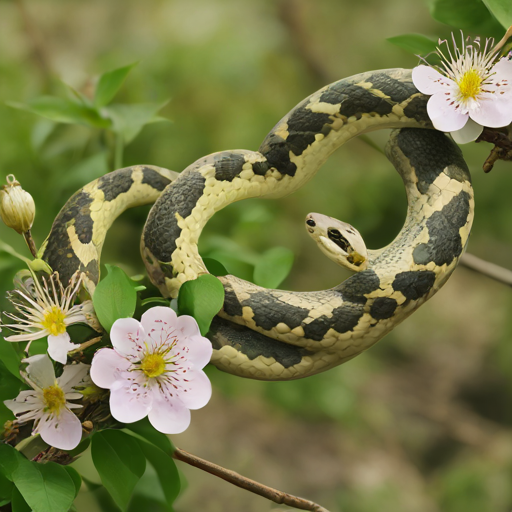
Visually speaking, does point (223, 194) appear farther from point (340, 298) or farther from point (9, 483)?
point (9, 483)

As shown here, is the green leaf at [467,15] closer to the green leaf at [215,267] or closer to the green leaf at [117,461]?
the green leaf at [215,267]

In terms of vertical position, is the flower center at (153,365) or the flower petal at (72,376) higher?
the flower center at (153,365)

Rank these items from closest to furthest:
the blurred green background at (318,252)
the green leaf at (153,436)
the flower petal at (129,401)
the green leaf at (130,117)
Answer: the flower petal at (129,401) → the green leaf at (153,436) → the green leaf at (130,117) → the blurred green background at (318,252)

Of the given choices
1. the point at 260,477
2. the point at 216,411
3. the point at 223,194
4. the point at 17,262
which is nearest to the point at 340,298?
the point at 223,194

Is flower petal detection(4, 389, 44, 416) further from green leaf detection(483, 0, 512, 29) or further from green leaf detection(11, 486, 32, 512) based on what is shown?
green leaf detection(483, 0, 512, 29)

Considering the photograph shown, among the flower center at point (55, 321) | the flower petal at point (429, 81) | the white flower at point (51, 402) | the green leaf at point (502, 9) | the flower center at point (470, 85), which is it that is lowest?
the white flower at point (51, 402)

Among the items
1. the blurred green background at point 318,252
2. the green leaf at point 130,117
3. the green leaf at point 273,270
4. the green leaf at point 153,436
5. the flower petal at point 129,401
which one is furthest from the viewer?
the blurred green background at point 318,252

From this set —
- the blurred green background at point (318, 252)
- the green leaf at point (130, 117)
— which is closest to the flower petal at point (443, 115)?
the green leaf at point (130, 117)
